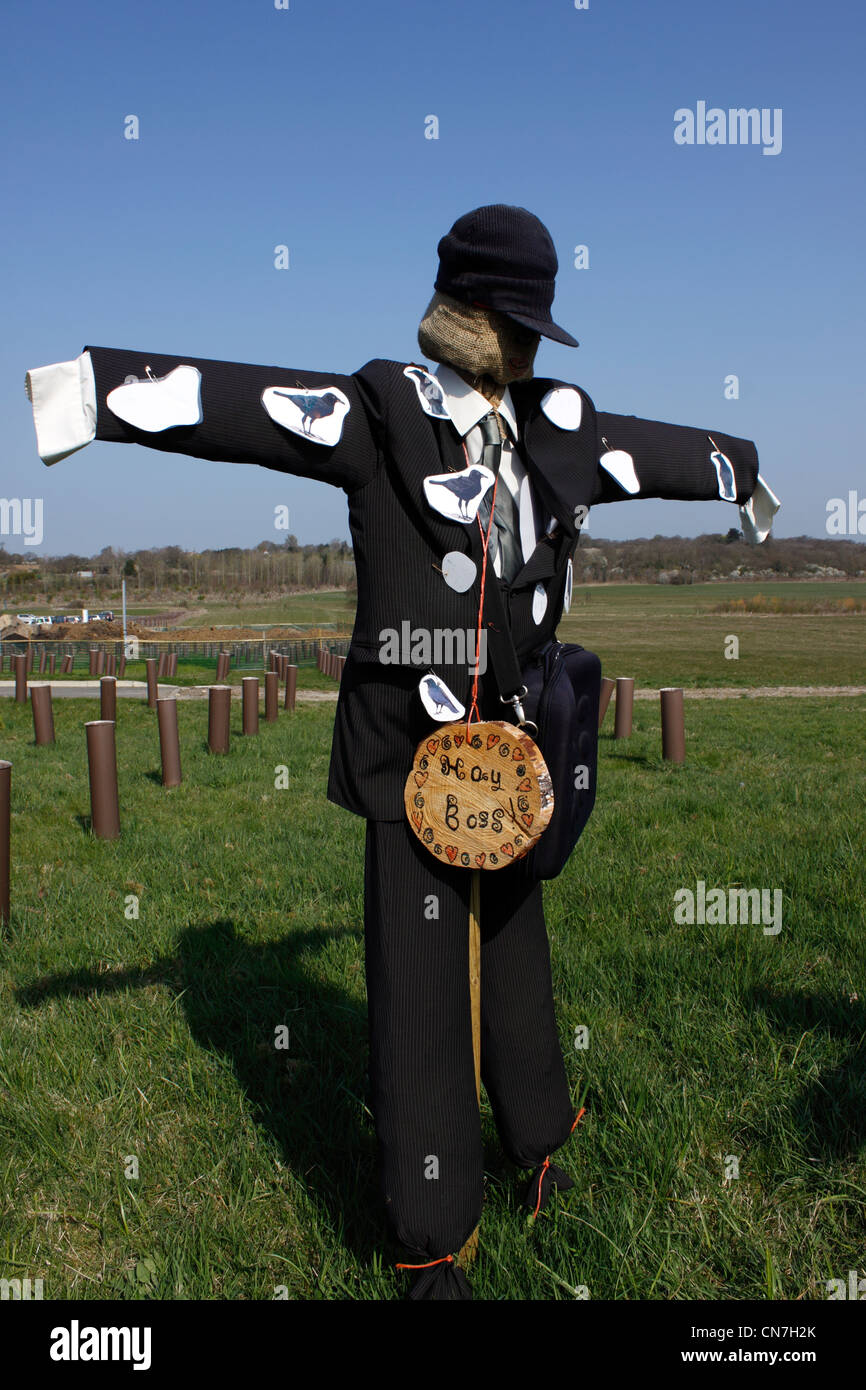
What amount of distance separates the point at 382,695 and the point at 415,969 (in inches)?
23.6

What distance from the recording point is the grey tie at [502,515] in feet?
7.25

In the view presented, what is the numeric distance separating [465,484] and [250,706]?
9.86 metres

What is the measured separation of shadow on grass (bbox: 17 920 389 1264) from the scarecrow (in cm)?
42

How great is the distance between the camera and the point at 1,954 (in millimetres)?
4133

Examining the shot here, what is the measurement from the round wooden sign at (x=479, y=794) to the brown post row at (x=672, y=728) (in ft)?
25.8

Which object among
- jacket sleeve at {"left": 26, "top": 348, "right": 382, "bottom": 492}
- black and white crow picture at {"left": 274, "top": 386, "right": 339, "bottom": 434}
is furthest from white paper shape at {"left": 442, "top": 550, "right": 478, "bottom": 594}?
black and white crow picture at {"left": 274, "top": 386, "right": 339, "bottom": 434}

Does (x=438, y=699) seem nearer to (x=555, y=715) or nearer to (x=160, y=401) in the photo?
(x=555, y=715)

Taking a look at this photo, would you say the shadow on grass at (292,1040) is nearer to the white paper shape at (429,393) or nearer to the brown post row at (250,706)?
the white paper shape at (429,393)

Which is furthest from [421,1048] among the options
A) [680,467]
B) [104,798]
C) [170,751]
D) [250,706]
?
[250,706]

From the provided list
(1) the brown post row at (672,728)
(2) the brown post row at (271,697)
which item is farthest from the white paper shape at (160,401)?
(2) the brown post row at (271,697)

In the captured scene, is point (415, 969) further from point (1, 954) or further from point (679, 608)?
point (679, 608)

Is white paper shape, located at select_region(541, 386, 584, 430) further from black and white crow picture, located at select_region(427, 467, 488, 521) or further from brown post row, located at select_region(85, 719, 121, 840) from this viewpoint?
brown post row, located at select_region(85, 719, 121, 840)

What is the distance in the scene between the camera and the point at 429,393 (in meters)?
2.14
